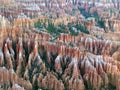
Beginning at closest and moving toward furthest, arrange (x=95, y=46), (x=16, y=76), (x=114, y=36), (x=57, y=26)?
(x=16, y=76), (x=95, y=46), (x=114, y=36), (x=57, y=26)

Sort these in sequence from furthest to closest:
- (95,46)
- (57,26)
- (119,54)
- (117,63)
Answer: (57,26) < (95,46) < (119,54) < (117,63)

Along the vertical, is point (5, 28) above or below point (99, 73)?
above

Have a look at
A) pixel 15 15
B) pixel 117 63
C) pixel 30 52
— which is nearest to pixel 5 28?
pixel 30 52

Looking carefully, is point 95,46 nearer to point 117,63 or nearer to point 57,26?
point 117,63

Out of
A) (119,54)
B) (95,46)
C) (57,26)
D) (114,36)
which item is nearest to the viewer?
(119,54)

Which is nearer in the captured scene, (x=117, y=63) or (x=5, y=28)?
(x=117, y=63)

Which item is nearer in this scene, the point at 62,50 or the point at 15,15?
the point at 62,50

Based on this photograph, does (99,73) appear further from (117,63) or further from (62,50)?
(62,50)

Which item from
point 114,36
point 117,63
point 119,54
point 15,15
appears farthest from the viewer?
point 15,15

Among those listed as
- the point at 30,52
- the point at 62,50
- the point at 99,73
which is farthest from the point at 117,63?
the point at 30,52
